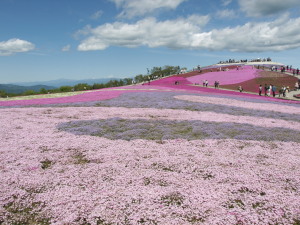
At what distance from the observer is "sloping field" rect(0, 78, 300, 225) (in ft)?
25.8

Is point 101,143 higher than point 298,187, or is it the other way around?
point 101,143

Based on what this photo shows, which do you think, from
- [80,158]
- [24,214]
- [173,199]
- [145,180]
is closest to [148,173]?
[145,180]

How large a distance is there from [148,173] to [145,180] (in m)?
0.57

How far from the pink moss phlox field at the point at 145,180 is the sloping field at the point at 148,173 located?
4 cm

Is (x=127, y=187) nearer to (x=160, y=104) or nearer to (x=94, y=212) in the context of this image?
(x=94, y=212)

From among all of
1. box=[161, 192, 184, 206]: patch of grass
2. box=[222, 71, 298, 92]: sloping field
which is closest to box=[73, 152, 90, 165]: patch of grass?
box=[161, 192, 184, 206]: patch of grass

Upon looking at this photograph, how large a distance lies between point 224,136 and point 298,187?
23.2ft

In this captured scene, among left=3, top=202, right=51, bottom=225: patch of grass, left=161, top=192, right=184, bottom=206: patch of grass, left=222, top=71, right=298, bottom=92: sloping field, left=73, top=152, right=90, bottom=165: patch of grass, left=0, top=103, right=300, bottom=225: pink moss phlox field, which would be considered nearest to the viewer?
left=3, top=202, right=51, bottom=225: patch of grass

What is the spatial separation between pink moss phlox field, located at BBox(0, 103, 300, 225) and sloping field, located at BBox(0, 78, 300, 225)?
1.5 inches

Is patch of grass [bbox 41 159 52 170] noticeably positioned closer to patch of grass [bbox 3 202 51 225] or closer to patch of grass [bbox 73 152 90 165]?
patch of grass [bbox 73 152 90 165]

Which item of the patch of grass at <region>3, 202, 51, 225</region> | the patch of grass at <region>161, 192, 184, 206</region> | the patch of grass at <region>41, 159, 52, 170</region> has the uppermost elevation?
the patch of grass at <region>41, 159, 52, 170</region>

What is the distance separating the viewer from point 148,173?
35.2 ft

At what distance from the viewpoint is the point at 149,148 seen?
14117 millimetres

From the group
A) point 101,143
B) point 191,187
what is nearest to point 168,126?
point 101,143
